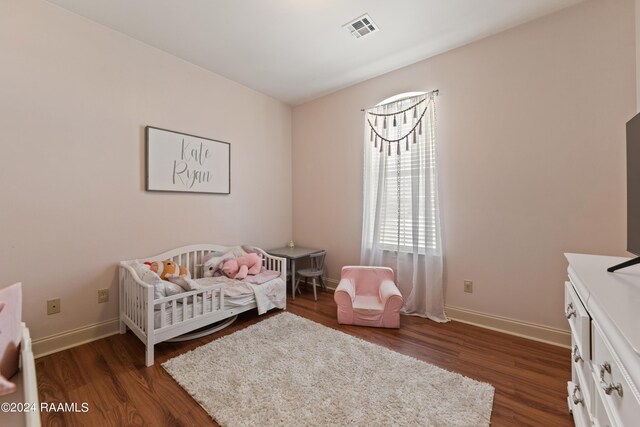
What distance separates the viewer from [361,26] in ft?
7.35

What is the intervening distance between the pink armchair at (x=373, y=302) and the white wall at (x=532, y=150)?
0.65 metres

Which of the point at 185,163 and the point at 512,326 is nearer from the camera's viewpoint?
the point at 512,326

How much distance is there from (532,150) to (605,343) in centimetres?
191

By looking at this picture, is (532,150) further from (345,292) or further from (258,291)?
(258,291)

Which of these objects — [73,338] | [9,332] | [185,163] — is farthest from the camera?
[185,163]

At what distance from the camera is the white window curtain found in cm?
266

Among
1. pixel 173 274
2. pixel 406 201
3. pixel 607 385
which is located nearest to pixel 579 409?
pixel 607 385

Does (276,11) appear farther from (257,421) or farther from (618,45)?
(257,421)

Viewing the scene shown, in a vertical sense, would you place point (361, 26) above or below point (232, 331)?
above

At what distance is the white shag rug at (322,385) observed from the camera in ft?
4.55

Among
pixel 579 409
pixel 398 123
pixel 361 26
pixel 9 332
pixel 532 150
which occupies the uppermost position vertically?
pixel 361 26

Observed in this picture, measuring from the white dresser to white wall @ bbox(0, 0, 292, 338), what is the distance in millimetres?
3067

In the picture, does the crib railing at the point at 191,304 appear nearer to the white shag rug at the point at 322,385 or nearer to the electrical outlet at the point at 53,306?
the white shag rug at the point at 322,385

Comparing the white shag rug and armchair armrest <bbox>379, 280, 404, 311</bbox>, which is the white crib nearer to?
the white shag rug
